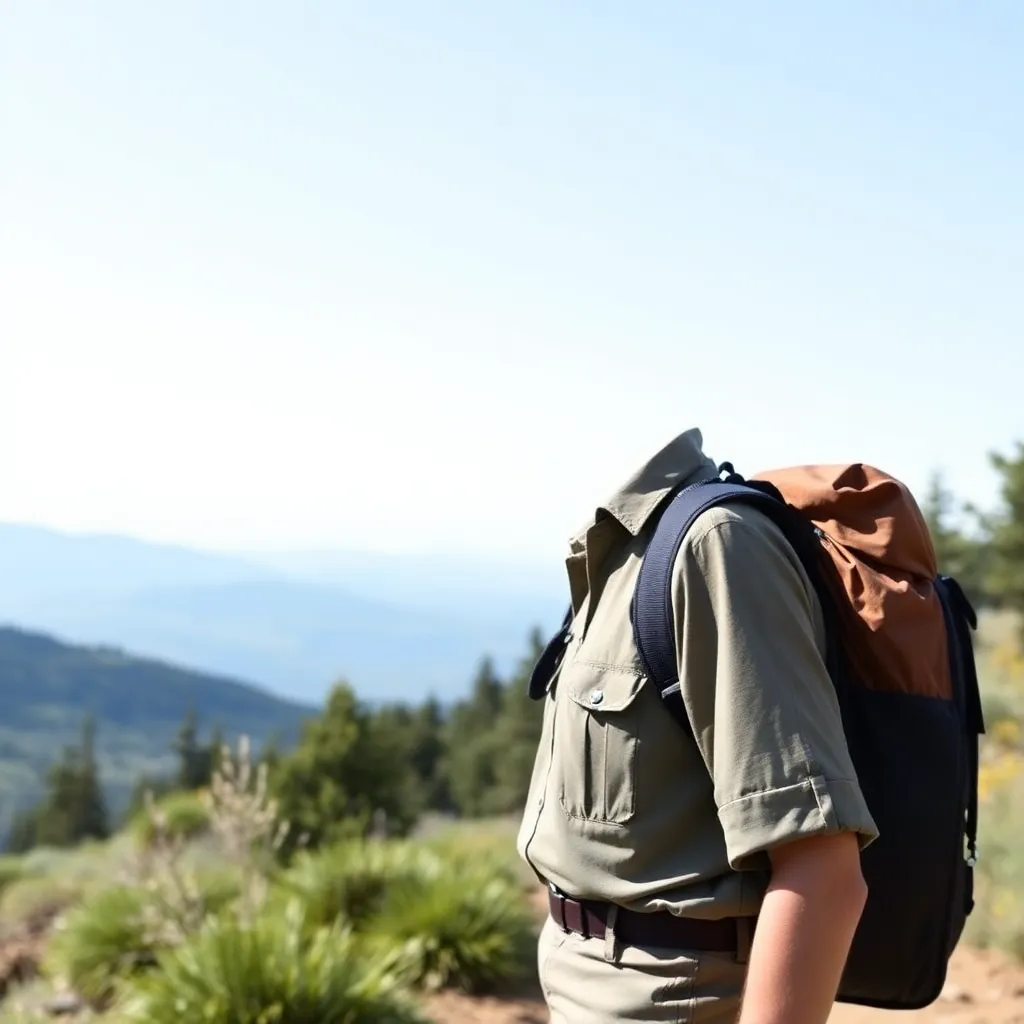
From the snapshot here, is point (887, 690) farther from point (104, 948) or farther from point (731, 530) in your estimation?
point (104, 948)

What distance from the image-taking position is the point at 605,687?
5.20 feet

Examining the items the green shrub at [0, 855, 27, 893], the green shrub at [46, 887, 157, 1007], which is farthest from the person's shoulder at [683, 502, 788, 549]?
the green shrub at [0, 855, 27, 893]

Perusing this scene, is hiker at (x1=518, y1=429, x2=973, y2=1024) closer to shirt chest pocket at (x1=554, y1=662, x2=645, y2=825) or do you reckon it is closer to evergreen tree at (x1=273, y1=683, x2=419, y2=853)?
shirt chest pocket at (x1=554, y1=662, x2=645, y2=825)

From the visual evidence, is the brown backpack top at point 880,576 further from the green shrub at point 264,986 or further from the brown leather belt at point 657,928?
the green shrub at point 264,986

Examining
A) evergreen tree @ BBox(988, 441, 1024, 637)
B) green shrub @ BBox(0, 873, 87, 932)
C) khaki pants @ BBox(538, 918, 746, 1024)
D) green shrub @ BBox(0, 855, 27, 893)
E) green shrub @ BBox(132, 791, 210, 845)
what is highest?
evergreen tree @ BBox(988, 441, 1024, 637)

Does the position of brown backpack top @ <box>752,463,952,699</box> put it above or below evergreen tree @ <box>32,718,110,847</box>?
above

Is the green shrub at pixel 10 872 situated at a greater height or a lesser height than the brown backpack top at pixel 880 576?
lesser

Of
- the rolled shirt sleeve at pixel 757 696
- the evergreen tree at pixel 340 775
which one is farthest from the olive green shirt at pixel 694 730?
the evergreen tree at pixel 340 775

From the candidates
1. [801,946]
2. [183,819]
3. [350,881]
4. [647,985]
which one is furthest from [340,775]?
[801,946]

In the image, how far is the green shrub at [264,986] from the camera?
4910 millimetres

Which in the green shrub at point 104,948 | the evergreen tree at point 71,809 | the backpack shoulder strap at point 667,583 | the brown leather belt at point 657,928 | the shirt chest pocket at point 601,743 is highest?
the backpack shoulder strap at point 667,583

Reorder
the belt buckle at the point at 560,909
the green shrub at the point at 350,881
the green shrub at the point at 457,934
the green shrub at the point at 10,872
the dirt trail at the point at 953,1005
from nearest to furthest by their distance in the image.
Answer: the belt buckle at the point at 560,909 → the dirt trail at the point at 953,1005 → the green shrub at the point at 457,934 → the green shrub at the point at 350,881 → the green shrub at the point at 10,872

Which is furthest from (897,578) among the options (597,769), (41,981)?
(41,981)

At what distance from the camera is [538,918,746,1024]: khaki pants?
4.99 feet
